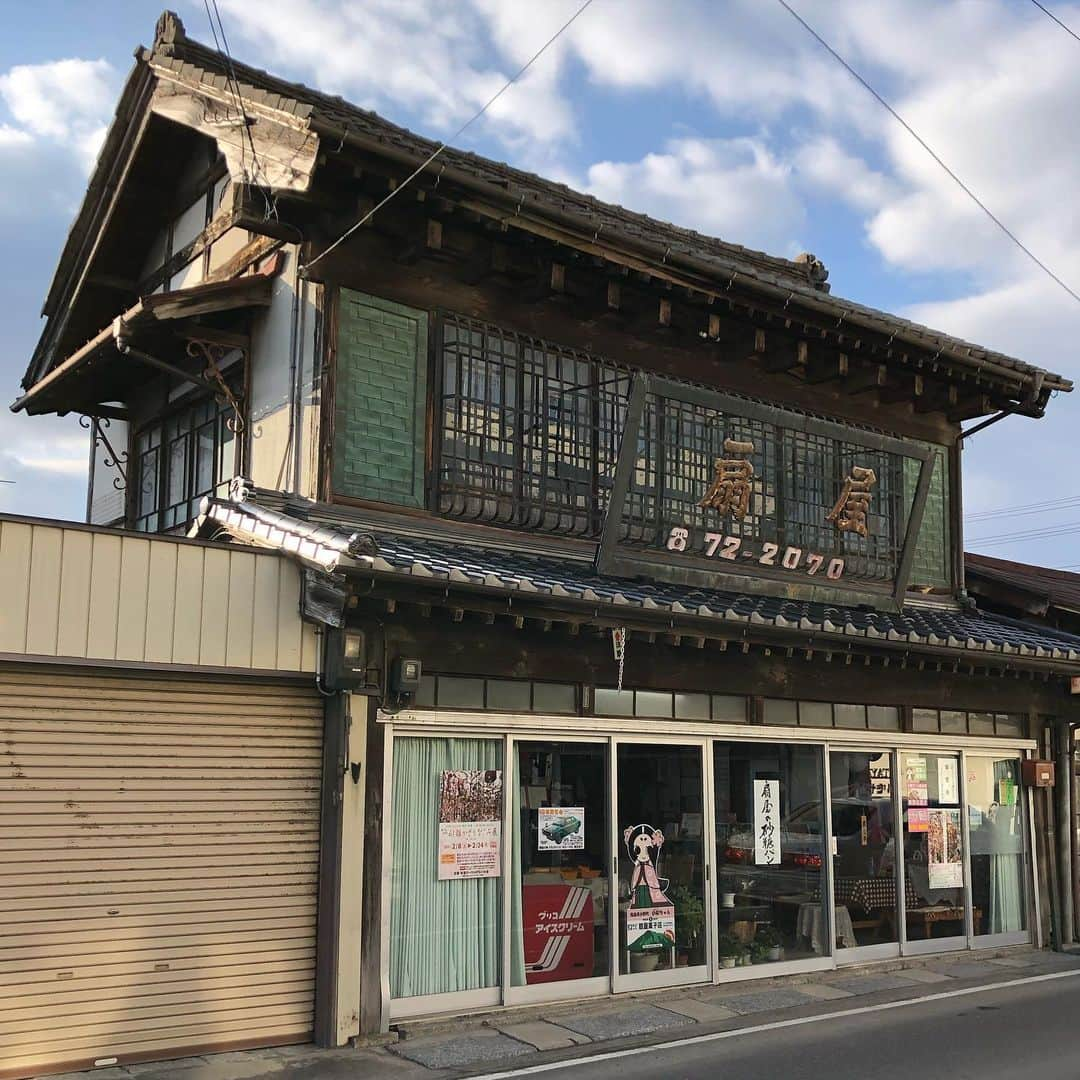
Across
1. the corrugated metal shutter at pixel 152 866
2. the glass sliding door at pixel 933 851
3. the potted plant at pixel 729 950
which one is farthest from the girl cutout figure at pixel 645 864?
the glass sliding door at pixel 933 851

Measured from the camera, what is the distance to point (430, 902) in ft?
32.8

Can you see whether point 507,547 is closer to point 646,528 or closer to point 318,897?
point 646,528

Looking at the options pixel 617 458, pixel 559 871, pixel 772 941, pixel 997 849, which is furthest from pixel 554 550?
pixel 997 849

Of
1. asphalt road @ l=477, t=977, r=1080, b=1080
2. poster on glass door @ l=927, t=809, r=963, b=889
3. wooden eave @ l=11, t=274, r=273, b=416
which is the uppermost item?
wooden eave @ l=11, t=274, r=273, b=416

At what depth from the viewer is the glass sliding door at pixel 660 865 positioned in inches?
446

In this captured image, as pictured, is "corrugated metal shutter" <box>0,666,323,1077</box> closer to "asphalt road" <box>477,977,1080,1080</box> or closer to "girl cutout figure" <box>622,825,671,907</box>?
"asphalt road" <box>477,977,1080,1080</box>

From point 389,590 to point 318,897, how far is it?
253 centimetres

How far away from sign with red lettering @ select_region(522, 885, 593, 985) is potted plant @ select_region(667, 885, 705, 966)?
1161 millimetres

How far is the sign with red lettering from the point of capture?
1059 centimetres

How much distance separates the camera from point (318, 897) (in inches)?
370

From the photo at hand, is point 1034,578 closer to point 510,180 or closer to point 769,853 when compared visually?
point 769,853

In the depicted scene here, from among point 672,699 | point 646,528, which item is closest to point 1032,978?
point 672,699

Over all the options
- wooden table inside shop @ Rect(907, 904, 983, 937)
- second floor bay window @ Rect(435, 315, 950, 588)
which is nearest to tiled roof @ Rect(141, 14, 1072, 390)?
second floor bay window @ Rect(435, 315, 950, 588)

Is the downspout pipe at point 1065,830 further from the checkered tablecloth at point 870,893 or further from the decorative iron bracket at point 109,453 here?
the decorative iron bracket at point 109,453
